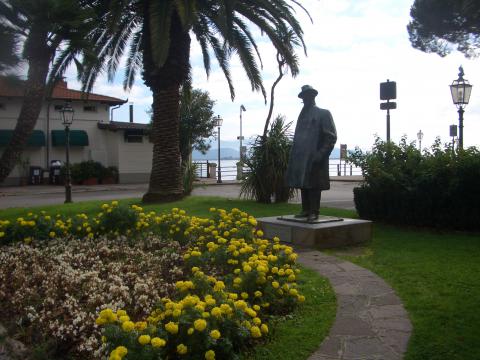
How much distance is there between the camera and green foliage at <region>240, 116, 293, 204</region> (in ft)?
43.6

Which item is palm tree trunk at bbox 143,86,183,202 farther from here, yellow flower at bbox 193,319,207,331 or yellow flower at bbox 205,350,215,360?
yellow flower at bbox 205,350,215,360

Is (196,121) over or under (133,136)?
over

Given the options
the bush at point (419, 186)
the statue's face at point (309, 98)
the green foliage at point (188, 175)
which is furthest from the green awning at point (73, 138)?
the statue's face at point (309, 98)

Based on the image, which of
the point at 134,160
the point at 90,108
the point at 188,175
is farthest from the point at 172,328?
the point at 90,108

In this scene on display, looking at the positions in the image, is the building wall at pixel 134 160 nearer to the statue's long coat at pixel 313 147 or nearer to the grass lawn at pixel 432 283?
the grass lawn at pixel 432 283

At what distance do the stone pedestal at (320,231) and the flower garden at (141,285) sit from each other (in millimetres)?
747

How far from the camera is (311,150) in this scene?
726 cm

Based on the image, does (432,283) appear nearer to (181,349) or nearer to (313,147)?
(313,147)

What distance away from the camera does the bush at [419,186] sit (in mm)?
8750

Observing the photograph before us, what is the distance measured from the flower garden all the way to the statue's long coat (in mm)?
1137

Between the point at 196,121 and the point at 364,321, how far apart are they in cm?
2737

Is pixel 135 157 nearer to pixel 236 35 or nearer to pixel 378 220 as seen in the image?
pixel 236 35

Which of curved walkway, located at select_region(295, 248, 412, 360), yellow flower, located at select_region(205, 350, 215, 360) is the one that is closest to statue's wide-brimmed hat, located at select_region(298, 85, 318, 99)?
curved walkway, located at select_region(295, 248, 412, 360)

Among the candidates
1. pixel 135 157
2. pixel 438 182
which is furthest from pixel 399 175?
pixel 135 157
